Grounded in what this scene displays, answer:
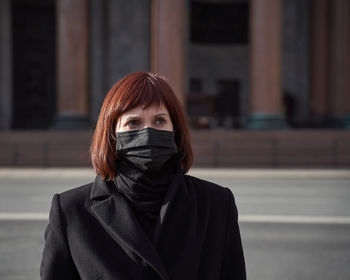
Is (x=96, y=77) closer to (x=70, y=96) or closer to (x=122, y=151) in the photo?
(x=70, y=96)

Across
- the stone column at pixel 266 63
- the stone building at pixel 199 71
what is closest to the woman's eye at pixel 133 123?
the stone building at pixel 199 71

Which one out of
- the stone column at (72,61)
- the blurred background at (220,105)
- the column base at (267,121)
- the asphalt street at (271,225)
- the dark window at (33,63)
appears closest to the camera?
the asphalt street at (271,225)

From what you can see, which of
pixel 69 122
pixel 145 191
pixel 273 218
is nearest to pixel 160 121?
pixel 145 191

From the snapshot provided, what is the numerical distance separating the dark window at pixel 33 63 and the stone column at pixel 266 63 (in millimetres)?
16219

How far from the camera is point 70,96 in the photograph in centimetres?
2448

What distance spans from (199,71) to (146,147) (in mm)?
35414

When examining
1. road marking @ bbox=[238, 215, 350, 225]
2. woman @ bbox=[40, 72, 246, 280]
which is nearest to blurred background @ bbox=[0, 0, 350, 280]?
road marking @ bbox=[238, 215, 350, 225]

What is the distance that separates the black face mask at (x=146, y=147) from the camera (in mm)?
2111

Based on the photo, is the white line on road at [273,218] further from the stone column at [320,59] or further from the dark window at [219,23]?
the dark window at [219,23]

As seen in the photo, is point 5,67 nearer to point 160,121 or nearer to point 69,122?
point 69,122

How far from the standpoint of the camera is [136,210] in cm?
215

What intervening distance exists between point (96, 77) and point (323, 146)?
649 inches

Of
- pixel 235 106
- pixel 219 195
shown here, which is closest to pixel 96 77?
pixel 235 106

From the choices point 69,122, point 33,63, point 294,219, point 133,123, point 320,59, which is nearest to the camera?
point 133,123
